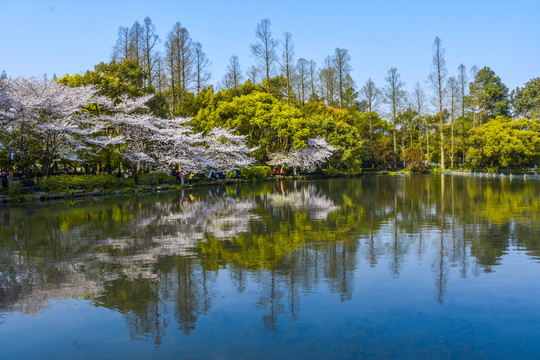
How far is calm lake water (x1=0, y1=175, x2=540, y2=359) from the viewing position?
4.53m

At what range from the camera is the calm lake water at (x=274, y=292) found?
4.53m

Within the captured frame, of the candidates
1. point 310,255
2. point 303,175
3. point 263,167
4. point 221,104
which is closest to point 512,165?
point 303,175

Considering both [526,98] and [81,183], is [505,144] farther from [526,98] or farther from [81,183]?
[81,183]

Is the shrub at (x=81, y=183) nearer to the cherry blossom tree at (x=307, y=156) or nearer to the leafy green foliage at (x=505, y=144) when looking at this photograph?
the cherry blossom tree at (x=307, y=156)

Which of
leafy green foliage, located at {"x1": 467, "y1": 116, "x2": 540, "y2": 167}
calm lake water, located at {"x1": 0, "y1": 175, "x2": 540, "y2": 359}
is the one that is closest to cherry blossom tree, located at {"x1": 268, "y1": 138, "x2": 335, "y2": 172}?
leafy green foliage, located at {"x1": 467, "y1": 116, "x2": 540, "y2": 167}

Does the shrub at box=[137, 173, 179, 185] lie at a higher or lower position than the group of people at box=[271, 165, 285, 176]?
lower

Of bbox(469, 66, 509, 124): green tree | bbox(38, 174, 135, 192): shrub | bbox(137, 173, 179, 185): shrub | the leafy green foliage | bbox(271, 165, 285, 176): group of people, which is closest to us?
bbox(38, 174, 135, 192): shrub

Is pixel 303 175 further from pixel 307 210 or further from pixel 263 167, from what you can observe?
pixel 307 210

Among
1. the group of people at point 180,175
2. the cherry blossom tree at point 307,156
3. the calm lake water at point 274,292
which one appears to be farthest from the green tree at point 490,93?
the calm lake water at point 274,292

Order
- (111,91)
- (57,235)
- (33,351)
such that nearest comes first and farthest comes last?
(33,351), (57,235), (111,91)

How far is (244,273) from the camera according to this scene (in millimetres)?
7340

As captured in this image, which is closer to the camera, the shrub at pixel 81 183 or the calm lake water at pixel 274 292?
the calm lake water at pixel 274 292

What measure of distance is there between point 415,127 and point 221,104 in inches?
1865

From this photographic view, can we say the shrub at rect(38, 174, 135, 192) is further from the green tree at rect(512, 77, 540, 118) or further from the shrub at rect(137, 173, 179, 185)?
the green tree at rect(512, 77, 540, 118)
